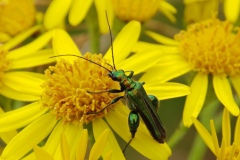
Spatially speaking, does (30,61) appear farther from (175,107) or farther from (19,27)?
(175,107)

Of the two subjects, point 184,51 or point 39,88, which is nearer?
point 39,88

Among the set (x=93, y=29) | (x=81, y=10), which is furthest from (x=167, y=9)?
(x=81, y=10)

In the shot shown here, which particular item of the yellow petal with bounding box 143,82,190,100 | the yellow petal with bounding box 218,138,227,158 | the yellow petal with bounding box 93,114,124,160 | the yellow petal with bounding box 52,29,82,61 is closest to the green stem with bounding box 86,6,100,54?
the yellow petal with bounding box 52,29,82,61

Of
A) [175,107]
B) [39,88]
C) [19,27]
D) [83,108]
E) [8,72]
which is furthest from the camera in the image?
[175,107]

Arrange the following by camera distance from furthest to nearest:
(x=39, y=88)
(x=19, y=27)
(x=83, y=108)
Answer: (x=19, y=27)
(x=39, y=88)
(x=83, y=108)

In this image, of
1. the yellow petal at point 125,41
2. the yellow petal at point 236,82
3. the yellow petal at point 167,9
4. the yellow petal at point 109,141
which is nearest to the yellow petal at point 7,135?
the yellow petal at point 109,141

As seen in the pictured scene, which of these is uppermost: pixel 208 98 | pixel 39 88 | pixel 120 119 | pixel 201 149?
pixel 39 88

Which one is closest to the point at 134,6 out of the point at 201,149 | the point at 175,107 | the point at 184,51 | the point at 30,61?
the point at 184,51
